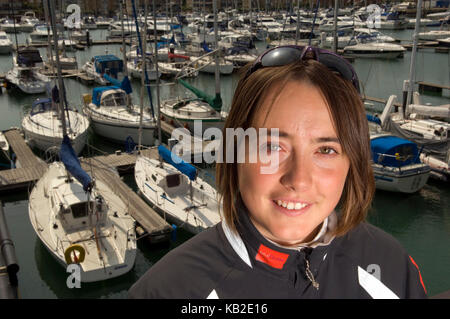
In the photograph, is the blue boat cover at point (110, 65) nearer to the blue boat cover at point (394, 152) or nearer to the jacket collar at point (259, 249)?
the blue boat cover at point (394, 152)

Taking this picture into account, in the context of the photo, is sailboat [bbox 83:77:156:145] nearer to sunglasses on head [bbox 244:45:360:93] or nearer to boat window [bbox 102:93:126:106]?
boat window [bbox 102:93:126:106]

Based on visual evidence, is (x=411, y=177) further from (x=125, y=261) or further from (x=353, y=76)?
(x=353, y=76)

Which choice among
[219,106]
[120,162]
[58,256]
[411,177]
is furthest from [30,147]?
[411,177]

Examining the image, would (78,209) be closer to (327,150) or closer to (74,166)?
(74,166)

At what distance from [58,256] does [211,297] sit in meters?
10.4

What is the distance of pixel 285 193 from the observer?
1521mm

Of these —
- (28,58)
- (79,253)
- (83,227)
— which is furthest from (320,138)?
(28,58)

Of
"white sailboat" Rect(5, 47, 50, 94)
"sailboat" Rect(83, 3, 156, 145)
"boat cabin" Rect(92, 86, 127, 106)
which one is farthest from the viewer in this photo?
"white sailboat" Rect(5, 47, 50, 94)

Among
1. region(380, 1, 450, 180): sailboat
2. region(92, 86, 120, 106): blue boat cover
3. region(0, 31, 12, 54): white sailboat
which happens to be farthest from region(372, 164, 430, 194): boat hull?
region(0, 31, 12, 54): white sailboat

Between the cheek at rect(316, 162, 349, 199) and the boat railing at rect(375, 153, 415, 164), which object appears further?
the boat railing at rect(375, 153, 415, 164)

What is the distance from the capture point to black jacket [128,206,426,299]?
5.02 feet

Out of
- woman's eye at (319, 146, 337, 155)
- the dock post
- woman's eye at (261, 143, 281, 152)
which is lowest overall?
the dock post

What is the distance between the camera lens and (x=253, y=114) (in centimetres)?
159

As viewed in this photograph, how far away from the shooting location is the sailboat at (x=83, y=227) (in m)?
10.7
